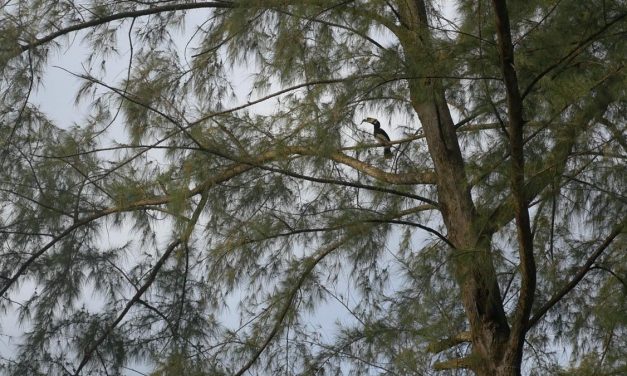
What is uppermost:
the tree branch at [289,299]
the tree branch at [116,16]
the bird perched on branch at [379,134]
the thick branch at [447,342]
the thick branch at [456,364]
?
the tree branch at [116,16]

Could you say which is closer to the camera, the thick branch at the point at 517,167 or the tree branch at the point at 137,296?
the thick branch at the point at 517,167

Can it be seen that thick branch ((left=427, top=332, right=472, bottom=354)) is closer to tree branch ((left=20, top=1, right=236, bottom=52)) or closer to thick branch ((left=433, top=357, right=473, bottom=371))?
thick branch ((left=433, top=357, right=473, bottom=371))

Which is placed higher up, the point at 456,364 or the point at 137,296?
the point at 137,296

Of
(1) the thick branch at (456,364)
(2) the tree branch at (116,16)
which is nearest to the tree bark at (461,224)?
(1) the thick branch at (456,364)

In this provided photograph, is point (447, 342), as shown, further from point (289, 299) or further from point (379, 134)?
point (379, 134)

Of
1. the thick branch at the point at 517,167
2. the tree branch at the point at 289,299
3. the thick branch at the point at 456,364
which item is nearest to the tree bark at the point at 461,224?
the thick branch at the point at 456,364

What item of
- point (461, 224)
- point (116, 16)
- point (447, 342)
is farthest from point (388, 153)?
point (116, 16)

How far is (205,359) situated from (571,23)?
2228 millimetres

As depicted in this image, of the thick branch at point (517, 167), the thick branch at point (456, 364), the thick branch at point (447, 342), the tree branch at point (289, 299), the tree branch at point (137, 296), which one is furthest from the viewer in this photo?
the tree branch at point (137, 296)

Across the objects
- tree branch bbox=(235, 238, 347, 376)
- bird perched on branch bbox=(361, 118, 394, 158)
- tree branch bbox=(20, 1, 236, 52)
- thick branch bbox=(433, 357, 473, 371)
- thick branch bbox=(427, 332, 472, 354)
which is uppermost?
tree branch bbox=(20, 1, 236, 52)

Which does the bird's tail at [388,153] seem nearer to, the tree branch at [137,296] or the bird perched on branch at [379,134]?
the bird perched on branch at [379,134]

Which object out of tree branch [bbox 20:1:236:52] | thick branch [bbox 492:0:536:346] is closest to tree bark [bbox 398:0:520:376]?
thick branch [bbox 492:0:536:346]

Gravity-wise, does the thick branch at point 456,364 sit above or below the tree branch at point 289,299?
below

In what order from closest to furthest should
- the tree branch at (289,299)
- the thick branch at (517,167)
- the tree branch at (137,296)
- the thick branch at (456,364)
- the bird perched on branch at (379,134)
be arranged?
the thick branch at (517,167) < the thick branch at (456,364) < the tree branch at (289,299) < the bird perched on branch at (379,134) < the tree branch at (137,296)
